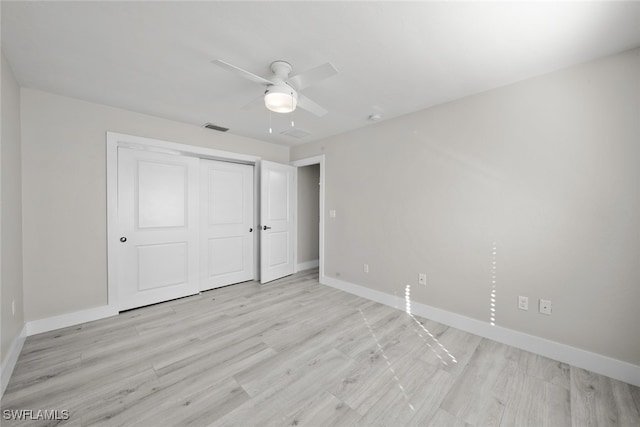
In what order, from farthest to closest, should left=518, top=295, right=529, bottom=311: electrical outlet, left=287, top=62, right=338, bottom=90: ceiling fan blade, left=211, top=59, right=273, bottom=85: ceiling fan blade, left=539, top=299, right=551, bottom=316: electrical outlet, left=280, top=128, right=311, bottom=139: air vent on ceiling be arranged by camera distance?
left=280, top=128, right=311, bottom=139: air vent on ceiling < left=518, top=295, right=529, bottom=311: electrical outlet < left=539, top=299, right=551, bottom=316: electrical outlet < left=287, top=62, right=338, bottom=90: ceiling fan blade < left=211, top=59, right=273, bottom=85: ceiling fan blade

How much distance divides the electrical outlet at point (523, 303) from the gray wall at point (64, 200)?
4499 millimetres

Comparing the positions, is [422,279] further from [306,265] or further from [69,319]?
[69,319]

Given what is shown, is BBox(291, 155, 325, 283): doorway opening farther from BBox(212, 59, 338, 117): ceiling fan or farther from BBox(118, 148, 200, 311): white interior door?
BBox(212, 59, 338, 117): ceiling fan

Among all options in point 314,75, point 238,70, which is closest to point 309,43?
point 314,75

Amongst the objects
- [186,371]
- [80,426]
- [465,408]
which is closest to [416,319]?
[465,408]

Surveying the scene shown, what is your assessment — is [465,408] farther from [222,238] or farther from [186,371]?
[222,238]

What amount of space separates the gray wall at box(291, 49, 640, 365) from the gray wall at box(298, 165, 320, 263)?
2062mm

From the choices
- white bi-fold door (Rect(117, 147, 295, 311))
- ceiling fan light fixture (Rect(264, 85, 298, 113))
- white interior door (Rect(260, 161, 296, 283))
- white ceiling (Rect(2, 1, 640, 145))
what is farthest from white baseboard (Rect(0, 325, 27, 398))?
ceiling fan light fixture (Rect(264, 85, 298, 113))

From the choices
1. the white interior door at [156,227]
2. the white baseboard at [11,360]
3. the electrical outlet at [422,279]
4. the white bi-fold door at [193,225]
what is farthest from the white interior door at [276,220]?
the white baseboard at [11,360]

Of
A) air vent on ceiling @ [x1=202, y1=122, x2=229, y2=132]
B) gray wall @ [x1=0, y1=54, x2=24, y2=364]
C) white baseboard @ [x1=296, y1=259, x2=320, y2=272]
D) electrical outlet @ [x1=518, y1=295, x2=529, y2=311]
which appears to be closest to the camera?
gray wall @ [x1=0, y1=54, x2=24, y2=364]

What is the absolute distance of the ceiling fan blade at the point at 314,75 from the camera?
63.8 inches

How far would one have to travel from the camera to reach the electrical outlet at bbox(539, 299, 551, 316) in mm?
2202

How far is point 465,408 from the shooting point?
163cm

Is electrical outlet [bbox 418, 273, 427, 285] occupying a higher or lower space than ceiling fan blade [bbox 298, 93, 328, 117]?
lower
